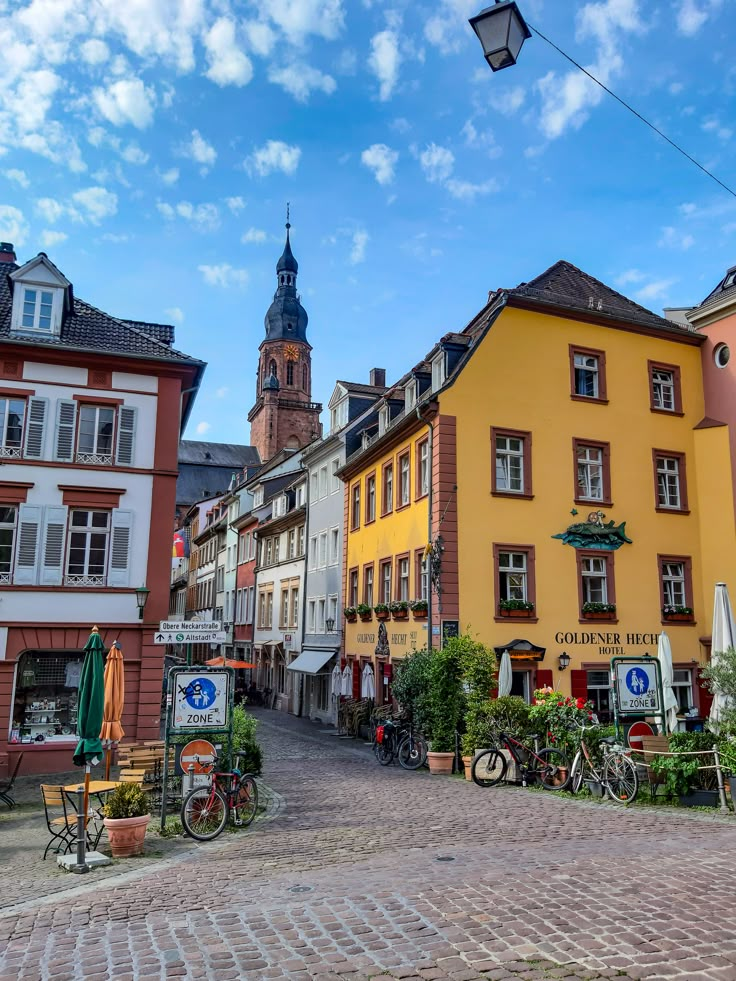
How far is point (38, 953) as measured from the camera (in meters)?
6.53

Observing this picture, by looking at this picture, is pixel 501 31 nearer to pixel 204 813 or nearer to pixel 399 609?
pixel 204 813

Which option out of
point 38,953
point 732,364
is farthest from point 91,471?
point 732,364

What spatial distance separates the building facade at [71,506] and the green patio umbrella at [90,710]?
28.3ft

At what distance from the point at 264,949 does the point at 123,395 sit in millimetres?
16843

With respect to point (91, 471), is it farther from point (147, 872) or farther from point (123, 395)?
point (147, 872)

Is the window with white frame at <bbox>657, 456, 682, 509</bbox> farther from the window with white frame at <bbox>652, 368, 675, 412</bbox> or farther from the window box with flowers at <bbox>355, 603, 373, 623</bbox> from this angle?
the window box with flowers at <bbox>355, 603, 373, 623</bbox>

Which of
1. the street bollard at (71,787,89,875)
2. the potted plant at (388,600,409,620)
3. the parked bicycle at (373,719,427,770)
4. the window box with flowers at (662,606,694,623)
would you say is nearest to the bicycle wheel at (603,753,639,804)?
the parked bicycle at (373,719,427,770)

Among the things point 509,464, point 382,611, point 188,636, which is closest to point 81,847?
point 188,636

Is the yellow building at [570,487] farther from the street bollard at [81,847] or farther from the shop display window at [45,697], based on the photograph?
the street bollard at [81,847]

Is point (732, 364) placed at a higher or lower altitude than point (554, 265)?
lower

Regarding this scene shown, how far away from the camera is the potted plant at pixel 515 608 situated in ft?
72.2

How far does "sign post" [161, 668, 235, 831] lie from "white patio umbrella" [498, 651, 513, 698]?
9367 millimetres

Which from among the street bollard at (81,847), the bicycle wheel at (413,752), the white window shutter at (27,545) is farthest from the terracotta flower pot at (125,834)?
the white window shutter at (27,545)

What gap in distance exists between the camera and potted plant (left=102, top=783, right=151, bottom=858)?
33.1 ft
